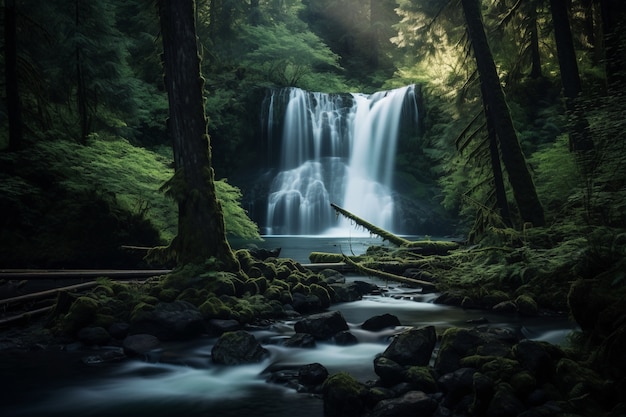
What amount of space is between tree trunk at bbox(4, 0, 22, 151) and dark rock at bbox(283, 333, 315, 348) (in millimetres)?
11879

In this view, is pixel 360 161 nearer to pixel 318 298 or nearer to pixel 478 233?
pixel 478 233

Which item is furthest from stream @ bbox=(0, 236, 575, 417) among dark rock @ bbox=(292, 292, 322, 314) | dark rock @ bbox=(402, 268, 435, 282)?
dark rock @ bbox=(402, 268, 435, 282)

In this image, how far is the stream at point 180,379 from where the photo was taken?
222 inches

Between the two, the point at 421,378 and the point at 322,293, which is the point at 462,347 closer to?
the point at 421,378

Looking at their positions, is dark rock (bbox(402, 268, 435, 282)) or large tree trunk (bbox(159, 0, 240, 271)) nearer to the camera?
large tree trunk (bbox(159, 0, 240, 271))

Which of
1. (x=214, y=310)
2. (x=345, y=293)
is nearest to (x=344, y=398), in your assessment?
(x=214, y=310)

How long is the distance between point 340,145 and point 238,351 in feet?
88.3

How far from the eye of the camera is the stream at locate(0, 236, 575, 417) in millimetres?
5648

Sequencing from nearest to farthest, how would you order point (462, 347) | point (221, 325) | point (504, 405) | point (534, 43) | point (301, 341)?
point (504, 405)
point (462, 347)
point (301, 341)
point (221, 325)
point (534, 43)

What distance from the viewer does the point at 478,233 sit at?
1302cm

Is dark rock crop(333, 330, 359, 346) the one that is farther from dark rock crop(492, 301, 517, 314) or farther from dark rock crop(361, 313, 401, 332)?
dark rock crop(492, 301, 517, 314)

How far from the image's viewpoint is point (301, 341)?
7.76 metres

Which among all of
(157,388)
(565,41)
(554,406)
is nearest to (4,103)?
(157,388)

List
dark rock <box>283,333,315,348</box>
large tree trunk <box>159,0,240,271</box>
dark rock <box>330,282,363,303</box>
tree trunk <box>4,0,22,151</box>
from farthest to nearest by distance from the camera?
tree trunk <box>4,0,22,151</box>
dark rock <box>330,282,363,303</box>
large tree trunk <box>159,0,240,271</box>
dark rock <box>283,333,315,348</box>
